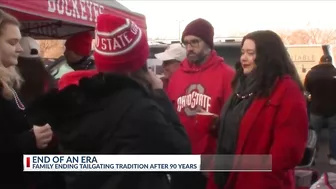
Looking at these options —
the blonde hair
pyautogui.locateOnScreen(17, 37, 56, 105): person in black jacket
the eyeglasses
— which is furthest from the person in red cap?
the blonde hair

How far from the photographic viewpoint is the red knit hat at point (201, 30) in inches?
51.8

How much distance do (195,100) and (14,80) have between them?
513mm

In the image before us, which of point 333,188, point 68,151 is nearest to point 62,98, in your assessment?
point 68,151

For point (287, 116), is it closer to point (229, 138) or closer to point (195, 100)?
point (229, 138)

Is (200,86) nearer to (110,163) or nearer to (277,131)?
(277,131)

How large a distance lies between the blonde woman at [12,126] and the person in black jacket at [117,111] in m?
0.15

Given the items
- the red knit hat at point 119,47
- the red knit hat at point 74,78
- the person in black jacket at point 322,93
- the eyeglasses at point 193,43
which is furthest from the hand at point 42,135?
the person in black jacket at point 322,93

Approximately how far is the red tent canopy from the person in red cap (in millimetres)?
83

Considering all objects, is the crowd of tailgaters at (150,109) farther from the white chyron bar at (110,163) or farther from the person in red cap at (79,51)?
the person in red cap at (79,51)

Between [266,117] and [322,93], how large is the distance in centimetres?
34

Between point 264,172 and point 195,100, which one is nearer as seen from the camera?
point 264,172

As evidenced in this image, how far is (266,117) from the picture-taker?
1.21m

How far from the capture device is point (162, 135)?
0.90 m

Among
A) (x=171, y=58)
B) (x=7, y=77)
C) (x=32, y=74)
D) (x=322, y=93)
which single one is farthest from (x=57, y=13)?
(x=322, y=93)
